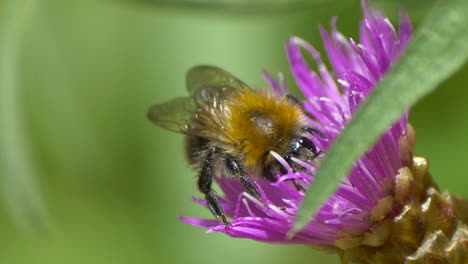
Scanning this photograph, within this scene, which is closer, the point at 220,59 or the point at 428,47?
the point at 428,47

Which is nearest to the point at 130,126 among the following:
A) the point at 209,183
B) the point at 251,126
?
the point at 209,183

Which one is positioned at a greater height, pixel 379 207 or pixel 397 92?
pixel 397 92

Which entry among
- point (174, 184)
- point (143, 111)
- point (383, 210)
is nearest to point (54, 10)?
point (143, 111)

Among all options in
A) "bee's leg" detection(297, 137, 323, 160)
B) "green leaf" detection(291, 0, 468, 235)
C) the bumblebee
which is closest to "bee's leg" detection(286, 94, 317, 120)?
the bumblebee

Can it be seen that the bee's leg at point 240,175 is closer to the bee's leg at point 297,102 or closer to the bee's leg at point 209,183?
the bee's leg at point 209,183

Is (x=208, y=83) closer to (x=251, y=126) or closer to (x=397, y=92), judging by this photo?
(x=251, y=126)

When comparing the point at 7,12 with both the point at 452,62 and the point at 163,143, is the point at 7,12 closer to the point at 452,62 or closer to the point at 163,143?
the point at 163,143

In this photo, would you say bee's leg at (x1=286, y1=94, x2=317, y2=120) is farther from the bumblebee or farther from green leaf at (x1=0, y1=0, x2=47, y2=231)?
green leaf at (x1=0, y1=0, x2=47, y2=231)
